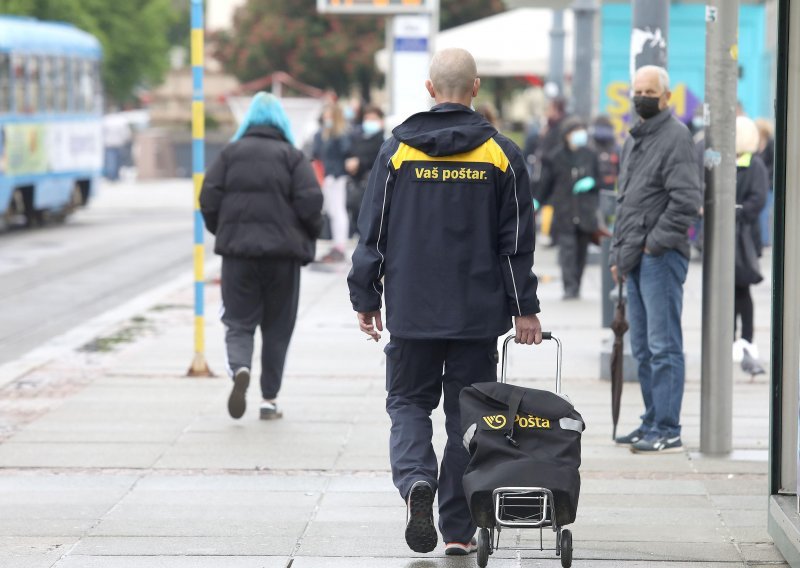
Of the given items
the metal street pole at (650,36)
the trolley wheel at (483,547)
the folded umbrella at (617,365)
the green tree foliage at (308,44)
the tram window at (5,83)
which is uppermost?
the green tree foliage at (308,44)

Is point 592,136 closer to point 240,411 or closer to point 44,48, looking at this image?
point 240,411

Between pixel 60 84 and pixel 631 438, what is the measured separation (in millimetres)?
20777

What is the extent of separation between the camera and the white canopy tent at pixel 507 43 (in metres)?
25.4

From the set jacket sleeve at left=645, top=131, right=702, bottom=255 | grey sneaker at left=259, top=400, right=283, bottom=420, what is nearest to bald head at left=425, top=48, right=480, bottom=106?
jacket sleeve at left=645, top=131, right=702, bottom=255

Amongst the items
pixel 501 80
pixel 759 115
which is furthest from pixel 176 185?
pixel 759 115

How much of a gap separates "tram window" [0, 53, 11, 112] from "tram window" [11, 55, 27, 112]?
0.20 meters

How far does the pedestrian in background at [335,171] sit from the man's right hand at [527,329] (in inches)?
500

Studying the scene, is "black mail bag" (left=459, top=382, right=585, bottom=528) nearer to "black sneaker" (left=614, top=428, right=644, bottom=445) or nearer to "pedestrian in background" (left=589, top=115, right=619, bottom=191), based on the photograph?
"black sneaker" (left=614, top=428, right=644, bottom=445)

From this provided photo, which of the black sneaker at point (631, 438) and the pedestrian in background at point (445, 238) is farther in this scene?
the black sneaker at point (631, 438)

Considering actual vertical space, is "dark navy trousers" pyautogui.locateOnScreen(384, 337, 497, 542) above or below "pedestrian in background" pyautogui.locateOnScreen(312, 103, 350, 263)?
below

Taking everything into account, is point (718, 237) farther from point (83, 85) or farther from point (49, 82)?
point (83, 85)

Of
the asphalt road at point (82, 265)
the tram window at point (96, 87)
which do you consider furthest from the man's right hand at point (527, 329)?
the tram window at point (96, 87)

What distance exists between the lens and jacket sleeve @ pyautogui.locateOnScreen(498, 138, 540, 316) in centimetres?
559

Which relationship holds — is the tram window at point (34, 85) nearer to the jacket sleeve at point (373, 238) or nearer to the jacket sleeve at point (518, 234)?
the jacket sleeve at point (373, 238)
